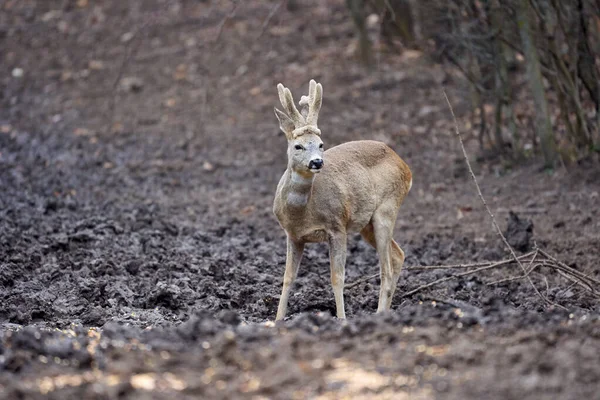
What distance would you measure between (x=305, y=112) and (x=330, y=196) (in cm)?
69

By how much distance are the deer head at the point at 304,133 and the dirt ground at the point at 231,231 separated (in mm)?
1126

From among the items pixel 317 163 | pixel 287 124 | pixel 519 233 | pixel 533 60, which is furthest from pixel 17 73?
pixel 317 163

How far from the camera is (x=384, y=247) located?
769 cm

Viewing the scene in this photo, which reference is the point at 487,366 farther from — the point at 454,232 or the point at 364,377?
the point at 454,232

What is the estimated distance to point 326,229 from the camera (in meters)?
7.28

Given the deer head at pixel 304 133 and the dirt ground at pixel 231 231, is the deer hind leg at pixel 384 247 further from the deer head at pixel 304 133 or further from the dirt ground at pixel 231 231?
the deer head at pixel 304 133

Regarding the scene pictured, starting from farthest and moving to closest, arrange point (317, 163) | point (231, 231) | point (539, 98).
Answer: point (539, 98)
point (231, 231)
point (317, 163)

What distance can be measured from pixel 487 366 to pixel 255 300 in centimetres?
355

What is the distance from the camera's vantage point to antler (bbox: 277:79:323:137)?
7.18m

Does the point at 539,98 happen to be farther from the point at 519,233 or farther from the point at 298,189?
the point at 298,189

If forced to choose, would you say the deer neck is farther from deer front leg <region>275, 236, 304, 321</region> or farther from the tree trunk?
the tree trunk

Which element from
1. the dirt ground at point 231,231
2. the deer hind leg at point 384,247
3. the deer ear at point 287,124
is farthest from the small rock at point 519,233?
the deer ear at point 287,124

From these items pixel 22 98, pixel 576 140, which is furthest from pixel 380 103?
pixel 22 98

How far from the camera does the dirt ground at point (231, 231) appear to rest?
4.65 metres
